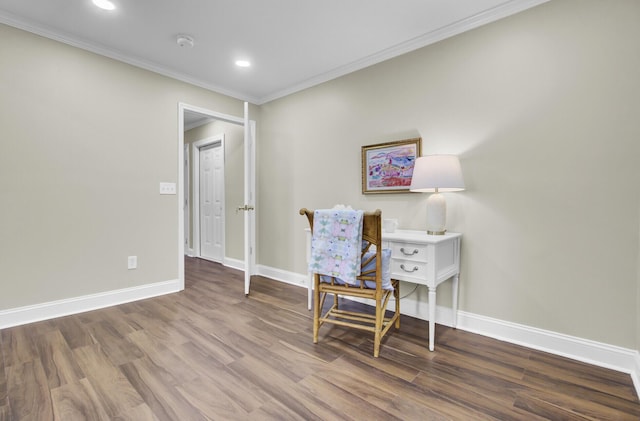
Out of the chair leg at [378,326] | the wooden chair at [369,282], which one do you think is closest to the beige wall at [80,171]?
the wooden chair at [369,282]

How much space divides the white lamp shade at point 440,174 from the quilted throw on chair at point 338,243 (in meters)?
0.63

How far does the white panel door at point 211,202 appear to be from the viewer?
492 centimetres

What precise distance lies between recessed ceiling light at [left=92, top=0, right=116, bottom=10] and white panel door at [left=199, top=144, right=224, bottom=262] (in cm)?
265

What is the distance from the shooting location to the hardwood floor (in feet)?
4.90

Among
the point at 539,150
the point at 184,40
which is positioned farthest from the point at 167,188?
the point at 539,150

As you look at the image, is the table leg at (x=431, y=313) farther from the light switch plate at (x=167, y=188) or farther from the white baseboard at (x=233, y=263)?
the white baseboard at (x=233, y=263)

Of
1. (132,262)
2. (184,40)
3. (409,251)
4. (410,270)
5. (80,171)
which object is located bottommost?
(132,262)

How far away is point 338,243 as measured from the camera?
6.66ft

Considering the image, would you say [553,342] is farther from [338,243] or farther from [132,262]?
[132,262]

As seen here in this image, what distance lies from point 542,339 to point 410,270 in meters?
0.98

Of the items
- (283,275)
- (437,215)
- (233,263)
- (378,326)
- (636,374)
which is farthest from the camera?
(233,263)

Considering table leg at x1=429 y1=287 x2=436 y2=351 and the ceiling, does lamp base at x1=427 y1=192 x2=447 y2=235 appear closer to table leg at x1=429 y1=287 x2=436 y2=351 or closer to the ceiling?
table leg at x1=429 y1=287 x2=436 y2=351

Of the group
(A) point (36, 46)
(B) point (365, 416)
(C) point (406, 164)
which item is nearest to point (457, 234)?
(C) point (406, 164)

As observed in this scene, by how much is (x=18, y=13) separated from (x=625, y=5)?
13.7 feet
